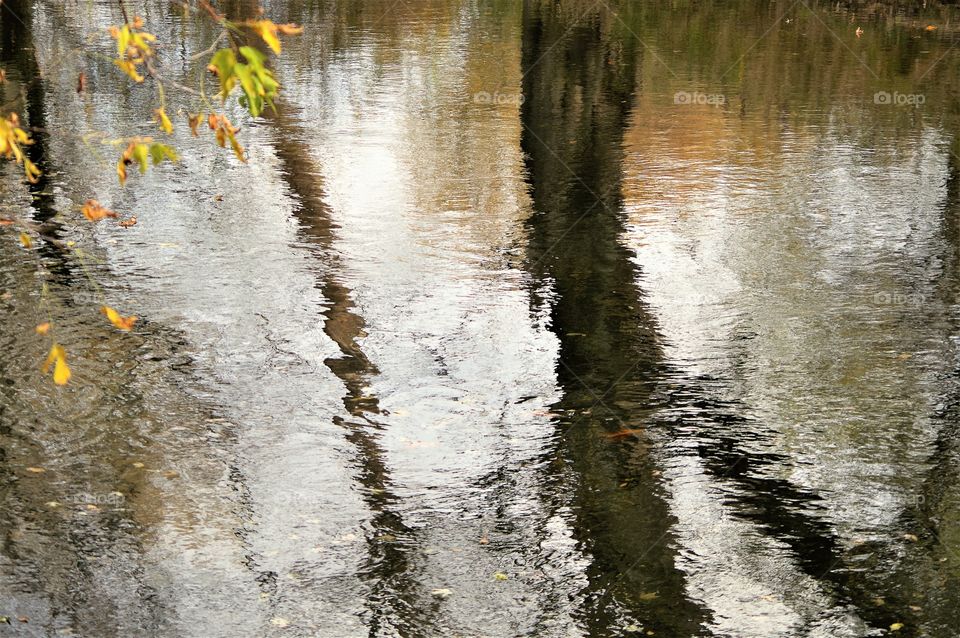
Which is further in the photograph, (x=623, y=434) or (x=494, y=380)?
(x=494, y=380)

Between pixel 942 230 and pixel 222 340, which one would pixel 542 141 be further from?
pixel 222 340

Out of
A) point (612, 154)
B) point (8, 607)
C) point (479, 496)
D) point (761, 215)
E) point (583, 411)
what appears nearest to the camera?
point (8, 607)

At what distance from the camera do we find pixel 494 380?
6891 mm

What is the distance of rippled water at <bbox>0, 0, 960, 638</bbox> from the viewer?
486cm

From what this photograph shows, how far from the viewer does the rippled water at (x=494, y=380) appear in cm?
486

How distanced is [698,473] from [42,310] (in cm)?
434

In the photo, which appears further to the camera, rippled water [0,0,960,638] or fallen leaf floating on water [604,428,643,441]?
fallen leaf floating on water [604,428,643,441]

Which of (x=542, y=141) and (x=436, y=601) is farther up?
(x=542, y=141)

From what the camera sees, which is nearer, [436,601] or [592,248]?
[436,601]

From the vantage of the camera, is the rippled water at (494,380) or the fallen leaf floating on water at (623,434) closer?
the rippled water at (494,380)

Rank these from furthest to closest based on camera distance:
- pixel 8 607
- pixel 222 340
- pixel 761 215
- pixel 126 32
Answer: pixel 761 215 → pixel 222 340 → pixel 8 607 → pixel 126 32

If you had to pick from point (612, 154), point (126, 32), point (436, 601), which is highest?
point (126, 32)

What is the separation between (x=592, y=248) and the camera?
9.20 m

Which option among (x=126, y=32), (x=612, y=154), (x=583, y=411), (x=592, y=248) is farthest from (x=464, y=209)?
(x=126, y=32)
